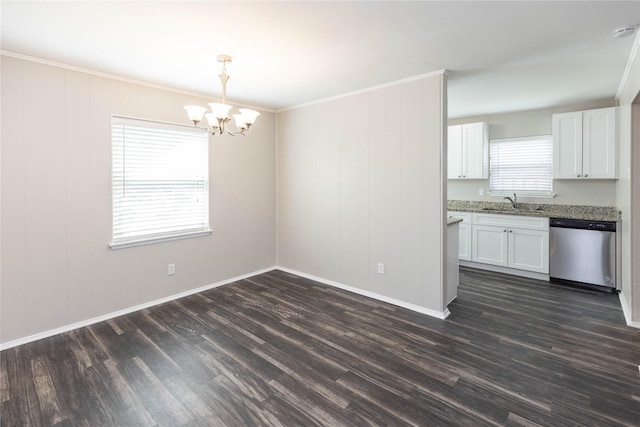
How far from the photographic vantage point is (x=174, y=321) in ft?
10.4

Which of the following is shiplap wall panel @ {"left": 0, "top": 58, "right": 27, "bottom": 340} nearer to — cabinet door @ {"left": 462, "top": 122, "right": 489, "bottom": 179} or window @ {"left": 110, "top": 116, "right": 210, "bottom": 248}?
window @ {"left": 110, "top": 116, "right": 210, "bottom": 248}

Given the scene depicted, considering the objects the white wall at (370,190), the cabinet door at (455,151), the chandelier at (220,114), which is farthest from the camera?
the cabinet door at (455,151)

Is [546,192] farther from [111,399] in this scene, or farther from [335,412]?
[111,399]

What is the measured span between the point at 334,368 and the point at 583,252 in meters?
3.72

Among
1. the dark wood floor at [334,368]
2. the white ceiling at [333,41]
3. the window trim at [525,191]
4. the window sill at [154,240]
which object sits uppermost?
the white ceiling at [333,41]

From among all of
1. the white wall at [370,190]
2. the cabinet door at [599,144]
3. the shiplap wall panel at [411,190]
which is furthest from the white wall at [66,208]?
the cabinet door at [599,144]

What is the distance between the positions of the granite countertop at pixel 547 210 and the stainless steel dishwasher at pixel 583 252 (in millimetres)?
114

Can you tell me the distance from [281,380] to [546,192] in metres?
4.77

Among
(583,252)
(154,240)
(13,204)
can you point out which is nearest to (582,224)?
(583,252)

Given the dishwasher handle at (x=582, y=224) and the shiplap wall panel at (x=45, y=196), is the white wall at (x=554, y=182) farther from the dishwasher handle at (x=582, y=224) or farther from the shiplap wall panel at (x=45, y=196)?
the shiplap wall panel at (x=45, y=196)

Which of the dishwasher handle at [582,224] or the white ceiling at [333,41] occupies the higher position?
the white ceiling at [333,41]

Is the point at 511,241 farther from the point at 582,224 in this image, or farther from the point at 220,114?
the point at 220,114

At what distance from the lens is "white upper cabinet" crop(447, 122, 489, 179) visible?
5023mm

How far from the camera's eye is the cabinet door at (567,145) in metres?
4.18
